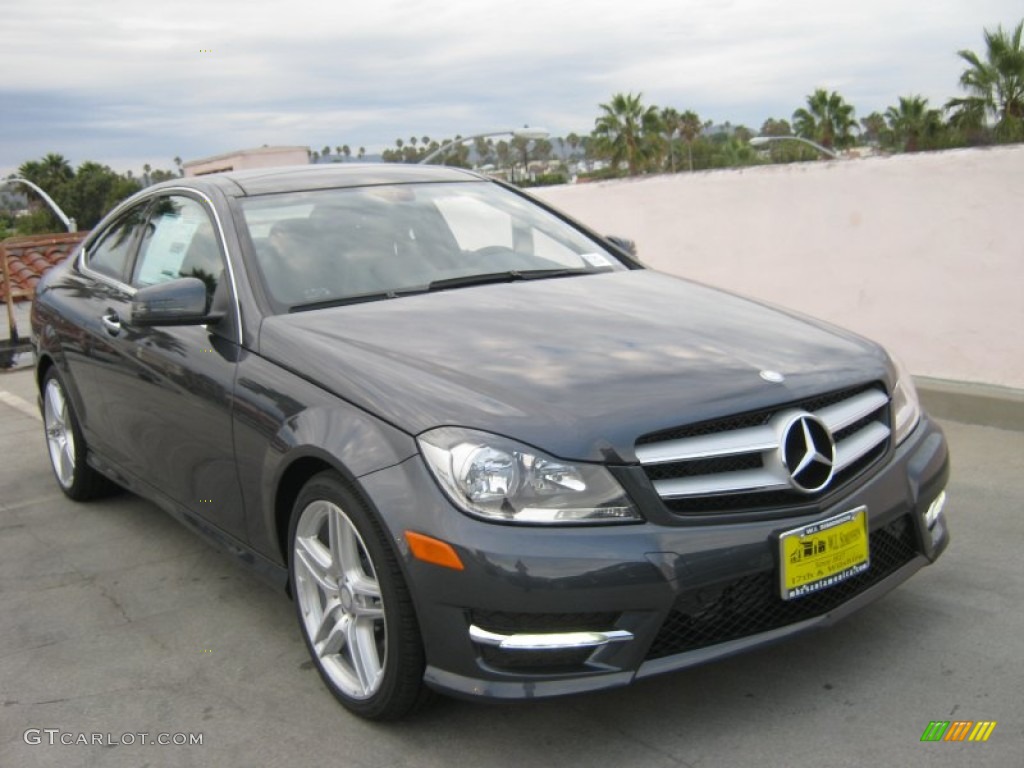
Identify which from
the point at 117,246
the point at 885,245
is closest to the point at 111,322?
the point at 117,246

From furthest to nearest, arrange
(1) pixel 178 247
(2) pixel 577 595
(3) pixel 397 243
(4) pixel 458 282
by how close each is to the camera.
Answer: (1) pixel 178 247 → (3) pixel 397 243 → (4) pixel 458 282 → (2) pixel 577 595

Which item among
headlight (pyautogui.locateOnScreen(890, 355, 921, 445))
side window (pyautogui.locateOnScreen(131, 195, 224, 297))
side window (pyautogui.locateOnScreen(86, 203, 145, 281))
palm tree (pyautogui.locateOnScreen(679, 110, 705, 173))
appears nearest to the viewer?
headlight (pyautogui.locateOnScreen(890, 355, 921, 445))

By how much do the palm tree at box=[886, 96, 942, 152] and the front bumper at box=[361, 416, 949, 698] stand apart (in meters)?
63.8

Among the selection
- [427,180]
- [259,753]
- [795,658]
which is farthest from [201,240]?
[795,658]

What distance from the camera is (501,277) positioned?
162 inches

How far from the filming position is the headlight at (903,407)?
337 cm

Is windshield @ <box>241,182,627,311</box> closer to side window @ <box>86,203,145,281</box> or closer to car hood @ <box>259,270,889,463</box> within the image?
car hood @ <box>259,270,889,463</box>

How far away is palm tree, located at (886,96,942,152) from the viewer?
62.9m

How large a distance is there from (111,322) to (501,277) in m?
1.71

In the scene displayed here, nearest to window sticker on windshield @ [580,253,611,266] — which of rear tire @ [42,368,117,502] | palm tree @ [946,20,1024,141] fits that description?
rear tire @ [42,368,117,502]

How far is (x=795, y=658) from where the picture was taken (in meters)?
3.35

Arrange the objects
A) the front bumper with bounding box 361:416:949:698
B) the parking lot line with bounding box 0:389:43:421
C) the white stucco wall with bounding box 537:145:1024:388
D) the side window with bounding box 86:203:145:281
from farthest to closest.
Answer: the parking lot line with bounding box 0:389:43:421 < the white stucco wall with bounding box 537:145:1024:388 < the side window with bounding box 86:203:145:281 < the front bumper with bounding box 361:416:949:698

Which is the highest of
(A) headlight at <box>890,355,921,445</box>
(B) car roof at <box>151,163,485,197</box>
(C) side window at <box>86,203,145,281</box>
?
(B) car roof at <box>151,163,485,197</box>

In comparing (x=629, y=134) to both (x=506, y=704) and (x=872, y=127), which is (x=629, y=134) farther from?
(x=506, y=704)
